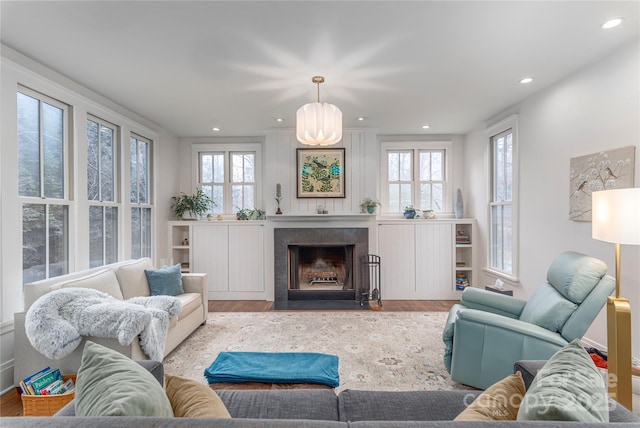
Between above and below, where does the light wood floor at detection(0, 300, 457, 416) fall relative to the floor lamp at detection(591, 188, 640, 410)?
below

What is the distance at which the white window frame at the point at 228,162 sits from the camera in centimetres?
505

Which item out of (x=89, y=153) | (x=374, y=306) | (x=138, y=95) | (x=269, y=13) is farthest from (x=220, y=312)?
(x=269, y=13)

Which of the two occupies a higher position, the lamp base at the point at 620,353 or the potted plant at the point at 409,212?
the potted plant at the point at 409,212

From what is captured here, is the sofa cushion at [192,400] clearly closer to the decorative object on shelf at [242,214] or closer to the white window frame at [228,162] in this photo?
the decorative object on shelf at [242,214]

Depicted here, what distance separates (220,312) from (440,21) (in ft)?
12.9

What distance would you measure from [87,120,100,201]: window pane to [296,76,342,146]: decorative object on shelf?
229cm

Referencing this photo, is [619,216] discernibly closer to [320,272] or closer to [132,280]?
[320,272]

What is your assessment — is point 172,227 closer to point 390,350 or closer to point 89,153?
point 89,153

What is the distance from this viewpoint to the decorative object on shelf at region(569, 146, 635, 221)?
2.34 m

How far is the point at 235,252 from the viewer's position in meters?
4.71

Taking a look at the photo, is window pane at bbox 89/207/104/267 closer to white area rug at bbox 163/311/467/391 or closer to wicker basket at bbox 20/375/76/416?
white area rug at bbox 163/311/467/391

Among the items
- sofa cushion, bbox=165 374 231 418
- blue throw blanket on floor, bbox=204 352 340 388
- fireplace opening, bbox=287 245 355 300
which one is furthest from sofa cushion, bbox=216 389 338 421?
fireplace opening, bbox=287 245 355 300

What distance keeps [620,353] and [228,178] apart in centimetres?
486

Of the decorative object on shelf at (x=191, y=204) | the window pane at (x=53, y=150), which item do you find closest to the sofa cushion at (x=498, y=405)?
the window pane at (x=53, y=150)
